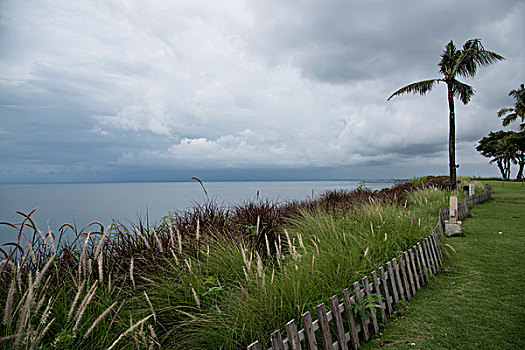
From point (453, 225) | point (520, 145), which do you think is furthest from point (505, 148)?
point (453, 225)

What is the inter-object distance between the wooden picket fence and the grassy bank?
0.75ft

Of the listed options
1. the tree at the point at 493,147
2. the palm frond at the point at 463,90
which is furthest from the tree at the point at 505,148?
the palm frond at the point at 463,90

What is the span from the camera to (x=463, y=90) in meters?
19.8

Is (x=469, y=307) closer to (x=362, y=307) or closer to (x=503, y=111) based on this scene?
(x=362, y=307)

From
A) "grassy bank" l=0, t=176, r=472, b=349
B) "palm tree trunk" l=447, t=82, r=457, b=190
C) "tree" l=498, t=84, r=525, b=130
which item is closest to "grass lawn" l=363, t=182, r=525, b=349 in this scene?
"grassy bank" l=0, t=176, r=472, b=349

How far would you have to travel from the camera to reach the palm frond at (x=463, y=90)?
1952 cm

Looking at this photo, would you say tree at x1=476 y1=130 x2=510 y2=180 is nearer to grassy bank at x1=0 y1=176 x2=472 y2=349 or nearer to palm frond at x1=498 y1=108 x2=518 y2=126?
palm frond at x1=498 y1=108 x2=518 y2=126

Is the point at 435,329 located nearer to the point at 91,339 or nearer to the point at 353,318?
the point at 353,318

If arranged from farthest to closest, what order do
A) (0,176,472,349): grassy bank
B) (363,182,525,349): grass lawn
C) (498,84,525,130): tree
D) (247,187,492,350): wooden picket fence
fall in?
(498,84,525,130): tree → (363,182,525,349): grass lawn → (247,187,492,350): wooden picket fence → (0,176,472,349): grassy bank

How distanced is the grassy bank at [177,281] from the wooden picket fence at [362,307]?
23 centimetres

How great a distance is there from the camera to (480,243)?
771cm

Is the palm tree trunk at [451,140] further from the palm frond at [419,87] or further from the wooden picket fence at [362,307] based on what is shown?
the wooden picket fence at [362,307]

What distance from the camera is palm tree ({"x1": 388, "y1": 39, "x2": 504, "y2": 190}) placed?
59.1 ft

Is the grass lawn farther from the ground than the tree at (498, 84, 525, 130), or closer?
closer
